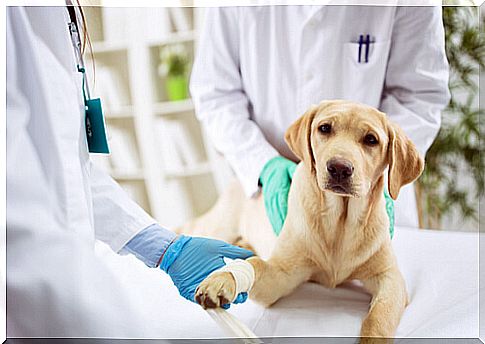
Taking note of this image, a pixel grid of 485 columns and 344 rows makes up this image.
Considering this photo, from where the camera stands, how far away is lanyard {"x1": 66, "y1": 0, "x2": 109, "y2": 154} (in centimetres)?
92

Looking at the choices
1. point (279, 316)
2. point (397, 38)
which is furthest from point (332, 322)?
point (397, 38)

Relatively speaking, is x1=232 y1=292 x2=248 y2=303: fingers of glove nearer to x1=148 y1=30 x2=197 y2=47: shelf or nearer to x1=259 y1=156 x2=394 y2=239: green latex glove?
x1=259 y1=156 x2=394 y2=239: green latex glove

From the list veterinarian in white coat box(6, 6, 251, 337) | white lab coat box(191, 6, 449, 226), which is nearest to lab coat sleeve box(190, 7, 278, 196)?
white lab coat box(191, 6, 449, 226)

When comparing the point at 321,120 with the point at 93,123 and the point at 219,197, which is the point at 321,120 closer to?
the point at 219,197

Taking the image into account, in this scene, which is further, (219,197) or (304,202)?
(219,197)

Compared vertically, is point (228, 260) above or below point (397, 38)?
below

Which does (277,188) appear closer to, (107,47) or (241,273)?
(241,273)

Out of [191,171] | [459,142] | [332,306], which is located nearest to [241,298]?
[332,306]

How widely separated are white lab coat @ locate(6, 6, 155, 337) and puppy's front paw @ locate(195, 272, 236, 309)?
101 millimetres

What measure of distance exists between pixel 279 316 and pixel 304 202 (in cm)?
17

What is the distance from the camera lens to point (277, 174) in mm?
984

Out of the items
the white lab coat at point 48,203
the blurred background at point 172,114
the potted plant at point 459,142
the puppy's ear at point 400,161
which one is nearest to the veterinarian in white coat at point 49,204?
the white lab coat at point 48,203

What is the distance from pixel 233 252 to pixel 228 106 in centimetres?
24

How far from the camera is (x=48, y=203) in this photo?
0.85 m
